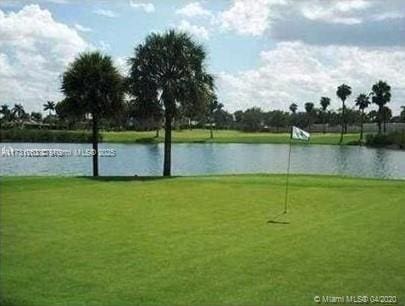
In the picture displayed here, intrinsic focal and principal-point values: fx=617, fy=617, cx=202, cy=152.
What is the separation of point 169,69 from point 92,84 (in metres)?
4.27

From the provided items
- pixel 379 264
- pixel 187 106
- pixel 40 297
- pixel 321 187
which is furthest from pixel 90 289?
pixel 187 106

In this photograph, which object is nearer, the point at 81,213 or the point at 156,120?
the point at 81,213

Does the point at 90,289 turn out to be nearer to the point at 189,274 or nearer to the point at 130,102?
the point at 189,274

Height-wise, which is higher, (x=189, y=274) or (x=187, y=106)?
(x=187, y=106)

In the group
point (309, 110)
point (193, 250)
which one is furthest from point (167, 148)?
point (309, 110)

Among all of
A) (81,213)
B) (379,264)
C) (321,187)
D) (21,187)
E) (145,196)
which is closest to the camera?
(379,264)

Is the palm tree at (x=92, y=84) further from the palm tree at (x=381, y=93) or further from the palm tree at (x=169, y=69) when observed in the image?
the palm tree at (x=381, y=93)

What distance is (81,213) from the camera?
50.8ft

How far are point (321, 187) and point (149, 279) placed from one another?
16125 mm

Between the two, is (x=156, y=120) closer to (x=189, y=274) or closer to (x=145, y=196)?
(x=145, y=196)

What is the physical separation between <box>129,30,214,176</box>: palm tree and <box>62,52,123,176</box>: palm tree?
45.2 inches

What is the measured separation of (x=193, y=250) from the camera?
37.0ft

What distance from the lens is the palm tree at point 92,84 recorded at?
33531 millimetres

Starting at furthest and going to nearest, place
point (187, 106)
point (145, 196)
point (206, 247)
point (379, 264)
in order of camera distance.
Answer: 1. point (187, 106)
2. point (145, 196)
3. point (206, 247)
4. point (379, 264)
